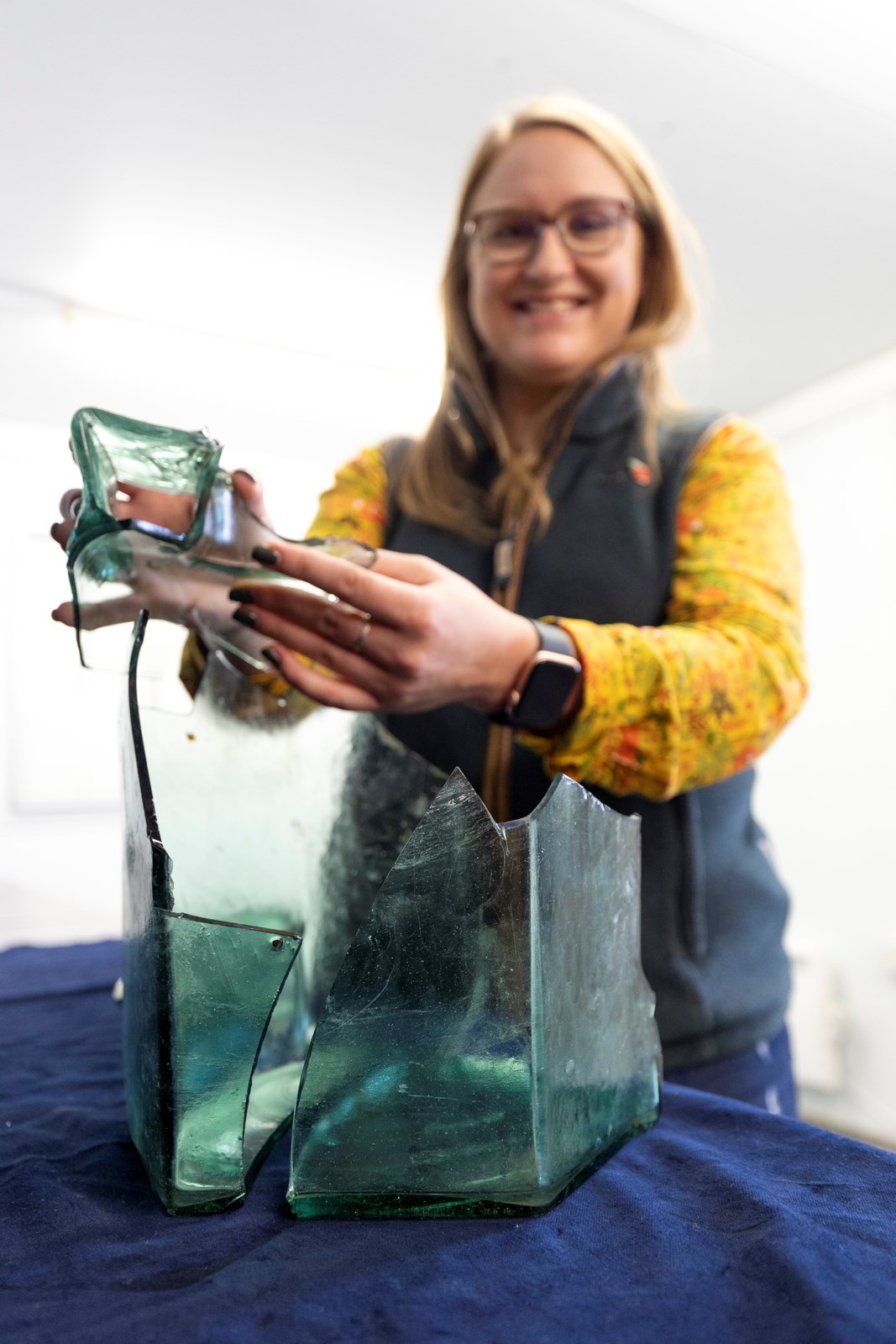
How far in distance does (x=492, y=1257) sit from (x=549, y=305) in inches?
23.8

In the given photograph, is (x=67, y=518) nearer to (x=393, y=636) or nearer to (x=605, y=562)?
(x=393, y=636)

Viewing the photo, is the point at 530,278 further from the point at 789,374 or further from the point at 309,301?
the point at 789,374

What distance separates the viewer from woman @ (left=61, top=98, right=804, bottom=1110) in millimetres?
505

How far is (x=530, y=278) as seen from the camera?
683 millimetres

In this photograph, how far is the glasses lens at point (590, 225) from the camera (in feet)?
2.24

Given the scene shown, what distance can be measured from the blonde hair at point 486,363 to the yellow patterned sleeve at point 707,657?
8 cm

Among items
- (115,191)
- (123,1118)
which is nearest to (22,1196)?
(123,1118)

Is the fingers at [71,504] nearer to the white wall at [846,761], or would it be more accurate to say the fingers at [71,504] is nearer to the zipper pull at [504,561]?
the zipper pull at [504,561]

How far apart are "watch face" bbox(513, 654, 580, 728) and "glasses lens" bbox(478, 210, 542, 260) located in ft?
1.21

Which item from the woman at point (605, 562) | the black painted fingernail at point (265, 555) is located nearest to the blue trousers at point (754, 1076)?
the woman at point (605, 562)

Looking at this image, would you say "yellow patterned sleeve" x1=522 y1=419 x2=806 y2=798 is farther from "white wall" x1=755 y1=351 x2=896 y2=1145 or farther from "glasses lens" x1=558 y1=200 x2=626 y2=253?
"white wall" x1=755 y1=351 x2=896 y2=1145

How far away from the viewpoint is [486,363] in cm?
80

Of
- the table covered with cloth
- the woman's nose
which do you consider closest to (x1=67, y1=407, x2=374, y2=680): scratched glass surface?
the table covered with cloth

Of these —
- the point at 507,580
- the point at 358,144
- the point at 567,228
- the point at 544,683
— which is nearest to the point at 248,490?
the point at 544,683
